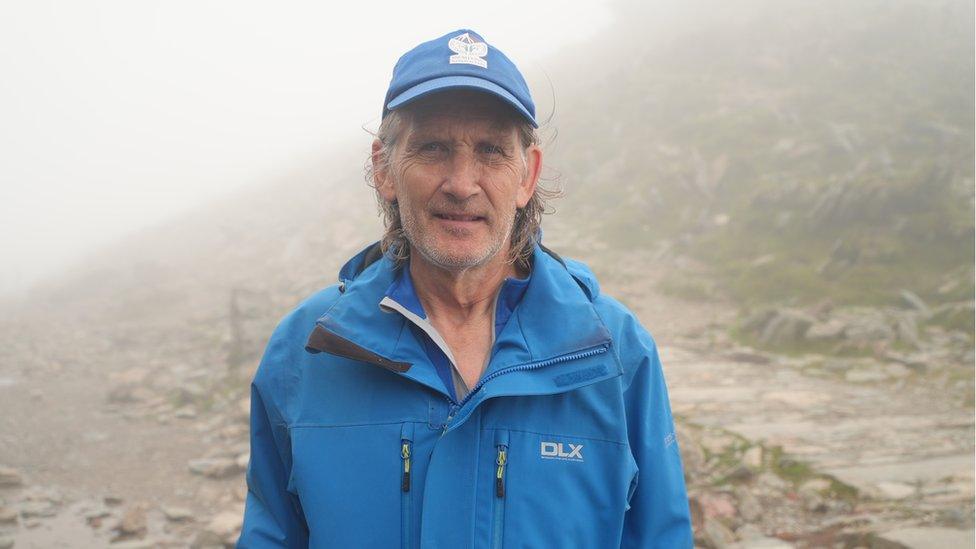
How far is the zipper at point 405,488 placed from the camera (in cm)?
230

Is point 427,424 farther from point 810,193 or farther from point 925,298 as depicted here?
point 810,193

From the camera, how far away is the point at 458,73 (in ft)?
8.29

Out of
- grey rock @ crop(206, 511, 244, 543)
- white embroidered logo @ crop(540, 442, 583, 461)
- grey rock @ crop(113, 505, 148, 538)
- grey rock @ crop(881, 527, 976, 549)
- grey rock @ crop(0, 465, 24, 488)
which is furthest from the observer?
grey rock @ crop(0, 465, 24, 488)

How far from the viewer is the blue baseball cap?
8.16ft

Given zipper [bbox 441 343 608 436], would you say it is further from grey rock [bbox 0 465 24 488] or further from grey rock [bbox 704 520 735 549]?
grey rock [bbox 0 465 24 488]

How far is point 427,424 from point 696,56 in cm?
4760

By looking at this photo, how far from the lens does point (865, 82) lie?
35.3 meters

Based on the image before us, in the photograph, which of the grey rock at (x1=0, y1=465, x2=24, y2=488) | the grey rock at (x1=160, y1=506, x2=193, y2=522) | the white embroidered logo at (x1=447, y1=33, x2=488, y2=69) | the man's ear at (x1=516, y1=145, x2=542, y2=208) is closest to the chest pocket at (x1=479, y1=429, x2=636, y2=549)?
the man's ear at (x1=516, y1=145, x2=542, y2=208)

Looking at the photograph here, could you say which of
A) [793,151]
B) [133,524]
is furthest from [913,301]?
[133,524]

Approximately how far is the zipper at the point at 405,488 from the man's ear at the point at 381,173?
118 cm

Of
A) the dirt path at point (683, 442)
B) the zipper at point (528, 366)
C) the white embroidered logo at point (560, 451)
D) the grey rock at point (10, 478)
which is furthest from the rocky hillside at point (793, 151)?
the grey rock at point (10, 478)

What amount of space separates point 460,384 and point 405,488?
0.47 meters

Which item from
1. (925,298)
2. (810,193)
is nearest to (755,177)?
(810,193)

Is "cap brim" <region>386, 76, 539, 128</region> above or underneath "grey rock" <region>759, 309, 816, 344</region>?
underneath
